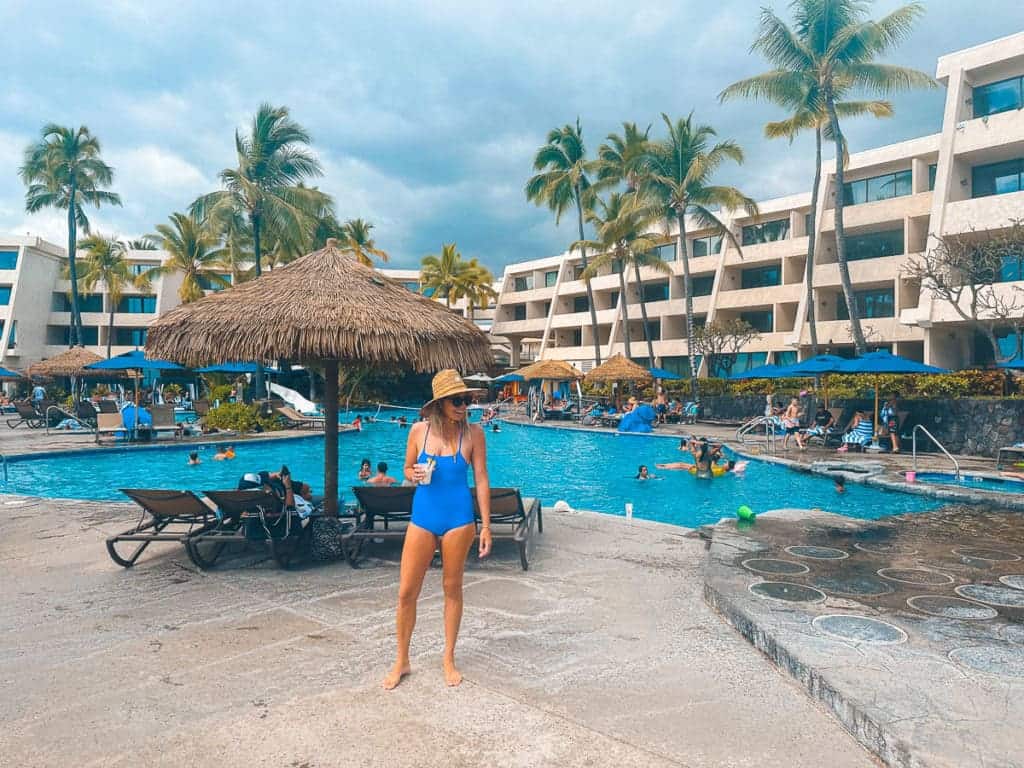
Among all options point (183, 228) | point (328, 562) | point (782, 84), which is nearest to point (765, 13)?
point (782, 84)

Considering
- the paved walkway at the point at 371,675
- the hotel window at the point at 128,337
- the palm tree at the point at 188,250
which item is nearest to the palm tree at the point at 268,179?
the palm tree at the point at 188,250

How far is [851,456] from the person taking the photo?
15.9 metres

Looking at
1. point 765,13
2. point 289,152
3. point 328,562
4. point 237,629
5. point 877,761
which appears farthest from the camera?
point 289,152

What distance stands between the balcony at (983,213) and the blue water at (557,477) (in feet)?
41.4

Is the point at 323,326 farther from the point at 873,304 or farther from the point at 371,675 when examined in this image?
the point at 873,304

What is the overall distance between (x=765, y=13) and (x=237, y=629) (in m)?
26.6

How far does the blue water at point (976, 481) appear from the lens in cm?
1137

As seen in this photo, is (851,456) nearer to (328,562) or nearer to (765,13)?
(328,562)

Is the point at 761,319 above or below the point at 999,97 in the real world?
below

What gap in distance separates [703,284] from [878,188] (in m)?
11.1

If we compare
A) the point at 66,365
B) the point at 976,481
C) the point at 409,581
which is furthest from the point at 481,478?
the point at 66,365

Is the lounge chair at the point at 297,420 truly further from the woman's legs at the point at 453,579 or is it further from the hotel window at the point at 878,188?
the hotel window at the point at 878,188

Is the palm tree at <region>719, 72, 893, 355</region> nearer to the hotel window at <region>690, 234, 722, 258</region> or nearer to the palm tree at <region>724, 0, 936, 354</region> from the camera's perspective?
the palm tree at <region>724, 0, 936, 354</region>

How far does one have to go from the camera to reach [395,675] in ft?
11.9
